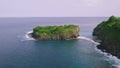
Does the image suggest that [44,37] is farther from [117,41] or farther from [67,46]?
[117,41]

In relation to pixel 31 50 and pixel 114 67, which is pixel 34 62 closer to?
pixel 31 50

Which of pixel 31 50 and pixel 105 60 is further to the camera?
pixel 31 50

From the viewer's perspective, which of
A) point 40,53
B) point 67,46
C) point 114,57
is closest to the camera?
point 114,57

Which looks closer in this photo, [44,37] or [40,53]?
[40,53]

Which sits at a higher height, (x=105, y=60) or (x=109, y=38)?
(x=109, y=38)

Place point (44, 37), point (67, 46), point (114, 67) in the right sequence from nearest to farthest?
1. point (114, 67)
2. point (67, 46)
3. point (44, 37)

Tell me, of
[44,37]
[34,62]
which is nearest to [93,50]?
[34,62]

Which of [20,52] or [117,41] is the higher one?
[117,41]

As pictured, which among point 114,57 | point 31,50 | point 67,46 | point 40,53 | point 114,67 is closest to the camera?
point 114,67

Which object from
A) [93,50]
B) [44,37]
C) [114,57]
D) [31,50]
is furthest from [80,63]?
[44,37]
